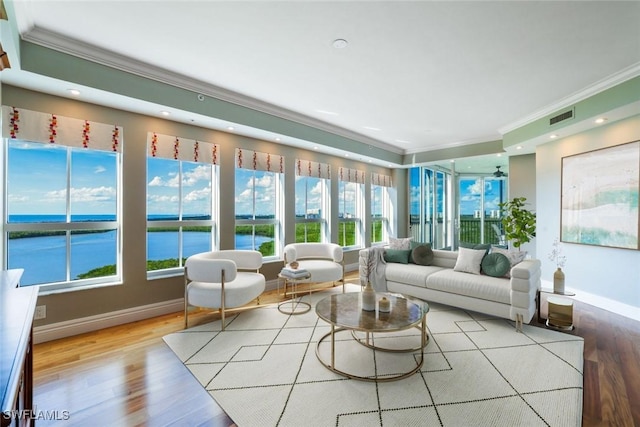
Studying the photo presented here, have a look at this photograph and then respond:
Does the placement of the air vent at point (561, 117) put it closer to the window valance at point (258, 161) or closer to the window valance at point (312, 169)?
the window valance at point (312, 169)

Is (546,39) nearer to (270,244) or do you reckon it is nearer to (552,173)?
(552,173)

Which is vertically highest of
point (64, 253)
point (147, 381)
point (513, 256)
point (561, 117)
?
point (561, 117)

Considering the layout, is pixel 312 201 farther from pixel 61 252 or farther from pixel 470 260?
pixel 61 252

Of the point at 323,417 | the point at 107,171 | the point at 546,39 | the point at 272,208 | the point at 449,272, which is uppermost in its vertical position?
the point at 546,39

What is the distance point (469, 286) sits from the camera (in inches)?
138

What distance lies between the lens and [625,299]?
3699mm

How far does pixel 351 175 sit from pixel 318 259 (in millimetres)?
2136

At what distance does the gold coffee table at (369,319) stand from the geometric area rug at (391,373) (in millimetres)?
57

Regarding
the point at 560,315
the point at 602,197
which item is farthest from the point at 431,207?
the point at 560,315

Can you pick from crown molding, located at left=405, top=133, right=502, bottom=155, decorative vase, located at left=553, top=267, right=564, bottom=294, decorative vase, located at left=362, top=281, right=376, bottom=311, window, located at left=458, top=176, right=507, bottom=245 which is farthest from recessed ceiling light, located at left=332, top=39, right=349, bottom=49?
window, located at left=458, top=176, right=507, bottom=245

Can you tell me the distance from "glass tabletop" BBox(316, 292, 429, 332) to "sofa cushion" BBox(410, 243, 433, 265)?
1.44m

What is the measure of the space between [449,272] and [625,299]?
2106 mm

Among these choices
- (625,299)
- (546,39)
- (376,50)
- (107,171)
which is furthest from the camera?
(625,299)

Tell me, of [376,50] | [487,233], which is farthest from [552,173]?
[487,233]
